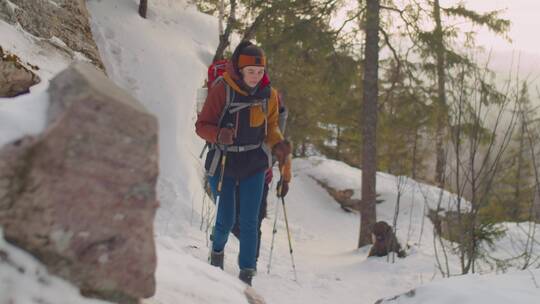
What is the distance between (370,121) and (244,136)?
15.9 feet

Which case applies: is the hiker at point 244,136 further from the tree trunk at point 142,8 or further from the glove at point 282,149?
the tree trunk at point 142,8

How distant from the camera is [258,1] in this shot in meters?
8.08

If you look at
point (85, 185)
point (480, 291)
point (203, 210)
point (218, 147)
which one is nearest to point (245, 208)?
point (218, 147)

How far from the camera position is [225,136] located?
11.9 ft

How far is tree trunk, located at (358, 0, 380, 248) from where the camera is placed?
26.7 ft

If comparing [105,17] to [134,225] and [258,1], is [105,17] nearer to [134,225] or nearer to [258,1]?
[258,1]

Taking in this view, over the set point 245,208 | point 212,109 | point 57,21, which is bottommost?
point 245,208

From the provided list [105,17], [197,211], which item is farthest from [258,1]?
[105,17]

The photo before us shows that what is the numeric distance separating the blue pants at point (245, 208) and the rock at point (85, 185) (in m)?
2.02

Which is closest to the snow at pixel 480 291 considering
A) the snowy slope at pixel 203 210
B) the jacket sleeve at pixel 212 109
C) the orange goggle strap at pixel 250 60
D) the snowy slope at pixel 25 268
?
the snowy slope at pixel 203 210

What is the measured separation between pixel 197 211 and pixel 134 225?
592cm

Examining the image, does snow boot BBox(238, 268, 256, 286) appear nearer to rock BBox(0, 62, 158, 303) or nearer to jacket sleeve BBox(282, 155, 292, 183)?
jacket sleeve BBox(282, 155, 292, 183)

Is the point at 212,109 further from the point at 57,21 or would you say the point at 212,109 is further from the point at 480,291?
the point at 57,21

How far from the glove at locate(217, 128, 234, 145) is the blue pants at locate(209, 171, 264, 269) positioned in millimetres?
375
